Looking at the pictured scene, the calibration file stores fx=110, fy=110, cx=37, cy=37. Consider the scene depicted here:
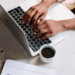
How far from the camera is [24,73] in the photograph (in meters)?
0.68

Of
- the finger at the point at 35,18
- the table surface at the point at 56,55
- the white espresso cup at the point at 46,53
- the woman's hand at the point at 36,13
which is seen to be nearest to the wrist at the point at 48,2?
the woman's hand at the point at 36,13

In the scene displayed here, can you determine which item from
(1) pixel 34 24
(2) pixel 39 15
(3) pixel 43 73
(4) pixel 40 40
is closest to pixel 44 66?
(3) pixel 43 73

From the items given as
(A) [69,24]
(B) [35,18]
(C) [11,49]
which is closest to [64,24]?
(A) [69,24]

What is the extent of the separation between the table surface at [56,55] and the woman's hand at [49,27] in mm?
94

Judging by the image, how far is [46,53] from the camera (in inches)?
27.7

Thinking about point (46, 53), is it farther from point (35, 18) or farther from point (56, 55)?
point (35, 18)

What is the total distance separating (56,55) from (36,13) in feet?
1.29

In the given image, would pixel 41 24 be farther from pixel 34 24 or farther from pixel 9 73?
pixel 9 73

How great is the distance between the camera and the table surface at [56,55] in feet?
2.41

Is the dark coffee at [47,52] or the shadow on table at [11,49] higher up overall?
the shadow on table at [11,49]

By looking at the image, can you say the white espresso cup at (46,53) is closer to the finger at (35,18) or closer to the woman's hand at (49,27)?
the woman's hand at (49,27)

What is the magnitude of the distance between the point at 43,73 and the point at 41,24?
38cm

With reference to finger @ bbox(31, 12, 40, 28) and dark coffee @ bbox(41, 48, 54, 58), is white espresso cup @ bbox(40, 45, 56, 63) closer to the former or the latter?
dark coffee @ bbox(41, 48, 54, 58)

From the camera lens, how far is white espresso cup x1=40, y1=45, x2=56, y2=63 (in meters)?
0.69
